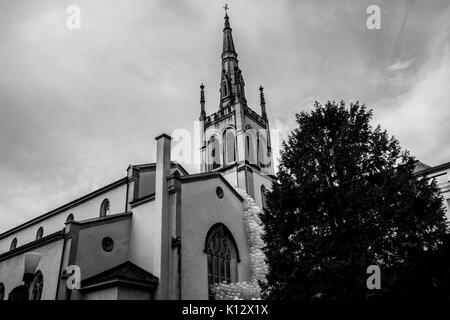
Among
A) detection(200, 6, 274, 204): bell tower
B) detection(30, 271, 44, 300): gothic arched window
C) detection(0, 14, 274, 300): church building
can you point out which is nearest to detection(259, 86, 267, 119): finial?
detection(200, 6, 274, 204): bell tower

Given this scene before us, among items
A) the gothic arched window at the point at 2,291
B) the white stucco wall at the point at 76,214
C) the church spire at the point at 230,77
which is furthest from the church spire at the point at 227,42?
the gothic arched window at the point at 2,291

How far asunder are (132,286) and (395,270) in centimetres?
1040

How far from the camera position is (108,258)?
18.4m

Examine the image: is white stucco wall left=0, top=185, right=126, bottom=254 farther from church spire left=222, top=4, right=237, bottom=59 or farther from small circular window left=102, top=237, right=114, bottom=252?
church spire left=222, top=4, right=237, bottom=59

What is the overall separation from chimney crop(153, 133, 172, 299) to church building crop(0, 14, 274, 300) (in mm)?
46

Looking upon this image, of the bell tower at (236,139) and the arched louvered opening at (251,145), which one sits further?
the arched louvered opening at (251,145)

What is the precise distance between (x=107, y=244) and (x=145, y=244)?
198 centimetres

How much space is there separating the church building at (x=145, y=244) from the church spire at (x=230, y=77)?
1550cm

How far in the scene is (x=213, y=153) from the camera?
125 ft

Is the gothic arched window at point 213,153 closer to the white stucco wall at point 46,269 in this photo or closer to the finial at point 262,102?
the finial at point 262,102

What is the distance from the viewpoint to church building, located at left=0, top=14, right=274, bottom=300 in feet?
54.0

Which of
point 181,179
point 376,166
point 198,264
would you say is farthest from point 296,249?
point 181,179

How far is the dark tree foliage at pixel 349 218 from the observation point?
40.3ft

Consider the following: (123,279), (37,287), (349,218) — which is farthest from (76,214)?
(349,218)
